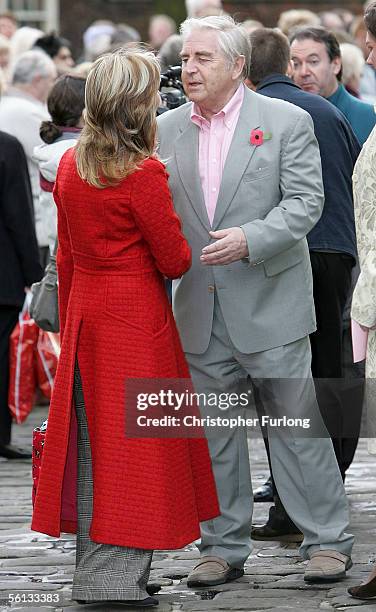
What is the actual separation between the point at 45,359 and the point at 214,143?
12.9 ft

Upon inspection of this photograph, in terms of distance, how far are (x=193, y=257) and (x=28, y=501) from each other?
7.30ft

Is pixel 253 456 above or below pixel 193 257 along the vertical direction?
below

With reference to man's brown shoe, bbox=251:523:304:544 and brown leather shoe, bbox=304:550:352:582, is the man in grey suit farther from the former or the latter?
man's brown shoe, bbox=251:523:304:544

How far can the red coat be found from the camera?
5.52 m

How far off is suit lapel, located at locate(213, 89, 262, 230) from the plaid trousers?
3.08 feet

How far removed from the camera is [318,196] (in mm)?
5867

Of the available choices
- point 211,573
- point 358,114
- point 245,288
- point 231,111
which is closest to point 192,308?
point 245,288

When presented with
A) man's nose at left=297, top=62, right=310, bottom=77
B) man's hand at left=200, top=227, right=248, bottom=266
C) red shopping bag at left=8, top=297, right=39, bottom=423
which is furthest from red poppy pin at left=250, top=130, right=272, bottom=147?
red shopping bag at left=8, top=297, right=39, bottom=423

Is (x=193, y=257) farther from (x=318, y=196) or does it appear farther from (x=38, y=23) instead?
(x=38, y=23)

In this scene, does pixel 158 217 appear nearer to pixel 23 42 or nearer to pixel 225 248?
pixel 225 248

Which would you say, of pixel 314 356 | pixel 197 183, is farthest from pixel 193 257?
pixel 314 356

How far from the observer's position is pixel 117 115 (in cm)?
545

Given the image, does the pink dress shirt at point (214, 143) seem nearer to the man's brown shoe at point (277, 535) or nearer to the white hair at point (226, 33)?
the white hair at point (226, 33)

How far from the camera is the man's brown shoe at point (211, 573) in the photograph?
5914 millimetres
